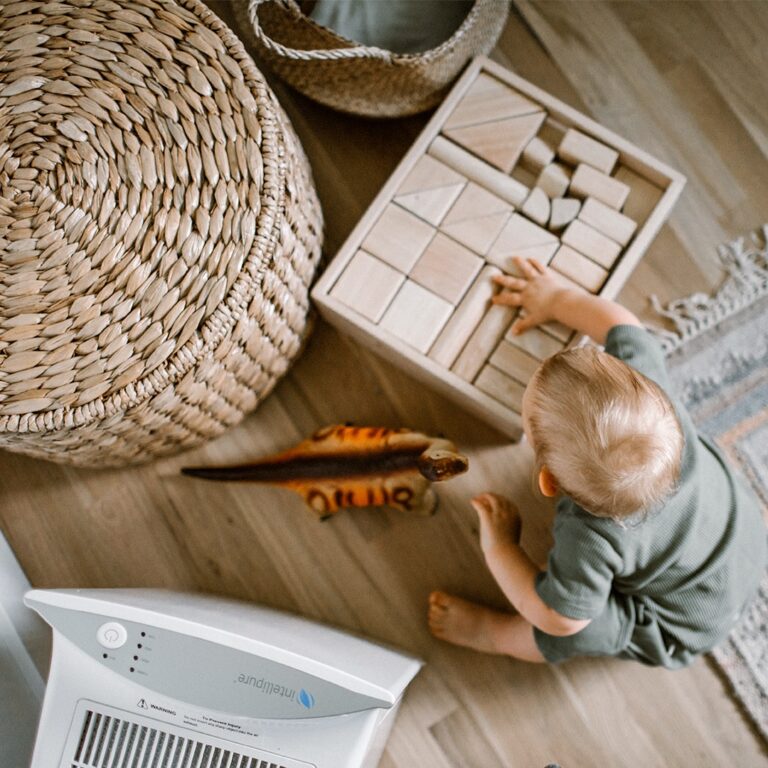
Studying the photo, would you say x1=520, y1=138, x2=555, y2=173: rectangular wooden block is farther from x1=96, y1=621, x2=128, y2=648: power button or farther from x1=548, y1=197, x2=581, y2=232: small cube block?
x1=96, y1=621, x2=128, y2=648: power button

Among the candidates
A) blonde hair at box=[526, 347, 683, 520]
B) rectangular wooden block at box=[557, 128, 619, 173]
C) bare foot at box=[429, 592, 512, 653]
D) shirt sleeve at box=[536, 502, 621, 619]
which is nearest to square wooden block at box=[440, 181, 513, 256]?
rectangular wooden block at box=[557, 128, 619, 173]

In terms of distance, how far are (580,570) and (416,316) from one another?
A: 355 mm

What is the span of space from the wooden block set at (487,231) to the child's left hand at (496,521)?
0.34ft

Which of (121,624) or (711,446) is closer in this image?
(121,624)

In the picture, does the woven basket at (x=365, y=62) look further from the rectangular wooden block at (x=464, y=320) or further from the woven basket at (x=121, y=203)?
the rectangular wooden block at (x=464, y=320)

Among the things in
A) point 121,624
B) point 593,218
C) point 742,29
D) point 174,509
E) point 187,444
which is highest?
point 742,29

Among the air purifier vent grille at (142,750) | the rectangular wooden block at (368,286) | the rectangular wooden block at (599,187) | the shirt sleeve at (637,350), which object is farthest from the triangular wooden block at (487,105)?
the air purifier vent grille at (142,750)

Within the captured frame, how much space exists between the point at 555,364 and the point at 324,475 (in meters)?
0.34

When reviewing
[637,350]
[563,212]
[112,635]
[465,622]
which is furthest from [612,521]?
[112,635]

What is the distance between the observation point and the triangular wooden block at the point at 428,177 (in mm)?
947

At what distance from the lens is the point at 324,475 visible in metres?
0.94

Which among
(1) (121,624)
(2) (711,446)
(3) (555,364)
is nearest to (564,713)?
(2) (711,446)

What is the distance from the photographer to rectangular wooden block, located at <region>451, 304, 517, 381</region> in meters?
A: 0.91

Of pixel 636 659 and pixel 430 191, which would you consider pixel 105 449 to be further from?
pixel 636 659
